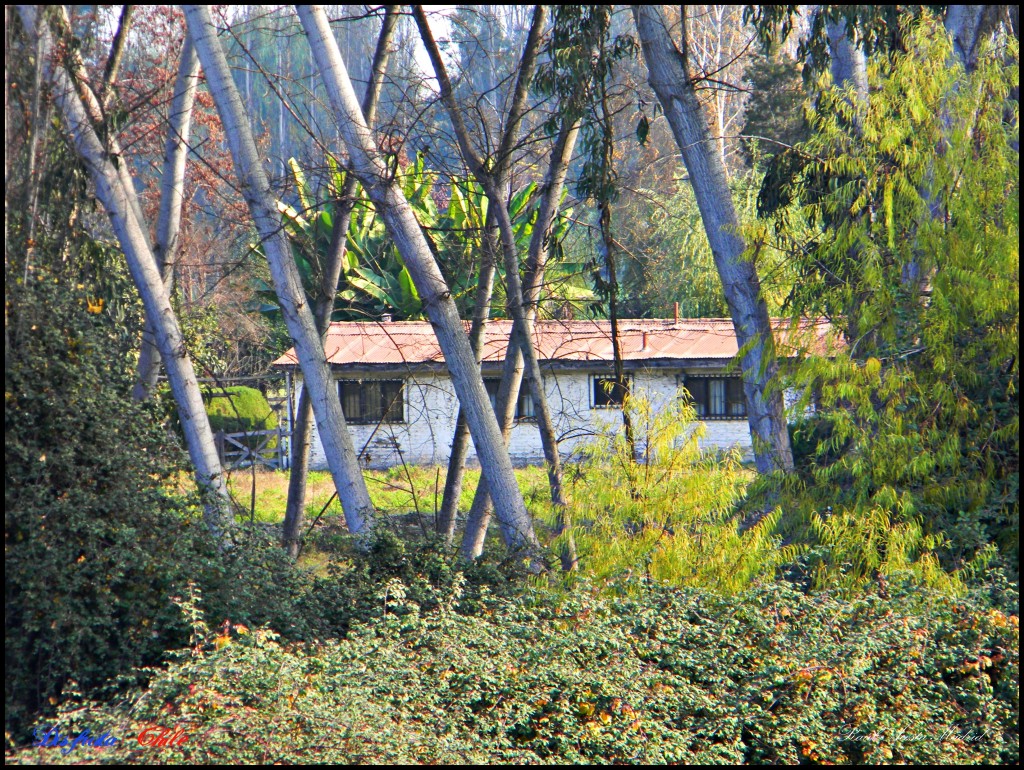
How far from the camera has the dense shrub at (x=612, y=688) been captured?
5227mm

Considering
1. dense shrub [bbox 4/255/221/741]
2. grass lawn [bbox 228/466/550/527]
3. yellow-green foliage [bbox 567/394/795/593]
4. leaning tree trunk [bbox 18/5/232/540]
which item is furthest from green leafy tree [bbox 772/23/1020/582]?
grass lawn [bbox 228/466/550/527]

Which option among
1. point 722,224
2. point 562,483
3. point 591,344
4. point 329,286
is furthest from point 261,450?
point 722,224

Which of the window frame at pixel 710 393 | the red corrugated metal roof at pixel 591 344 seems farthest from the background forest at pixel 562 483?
the window frame at pixel 710 393

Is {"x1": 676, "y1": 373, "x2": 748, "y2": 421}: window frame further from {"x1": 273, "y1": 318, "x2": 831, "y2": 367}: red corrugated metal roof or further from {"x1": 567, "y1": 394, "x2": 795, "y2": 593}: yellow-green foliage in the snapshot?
{"x1": 567, "y1": 394, "x2": 795, "y2": 593}: yellow-green foliage

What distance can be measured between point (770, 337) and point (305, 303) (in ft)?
15.1

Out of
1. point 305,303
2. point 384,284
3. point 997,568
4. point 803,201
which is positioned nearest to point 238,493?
point 384,284

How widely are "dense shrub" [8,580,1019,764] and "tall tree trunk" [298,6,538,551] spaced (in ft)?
6.71

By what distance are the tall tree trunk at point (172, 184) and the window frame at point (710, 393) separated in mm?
14630

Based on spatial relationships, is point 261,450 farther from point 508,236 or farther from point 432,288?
point 432,288

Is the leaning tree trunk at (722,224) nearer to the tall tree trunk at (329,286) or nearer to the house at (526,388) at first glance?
the tall tree trunk at (329,286)

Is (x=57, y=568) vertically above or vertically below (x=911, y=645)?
above

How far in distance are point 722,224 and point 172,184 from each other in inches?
235

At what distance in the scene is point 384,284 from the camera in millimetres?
24969

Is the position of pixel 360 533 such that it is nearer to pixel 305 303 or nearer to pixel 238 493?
pixel 305 303
